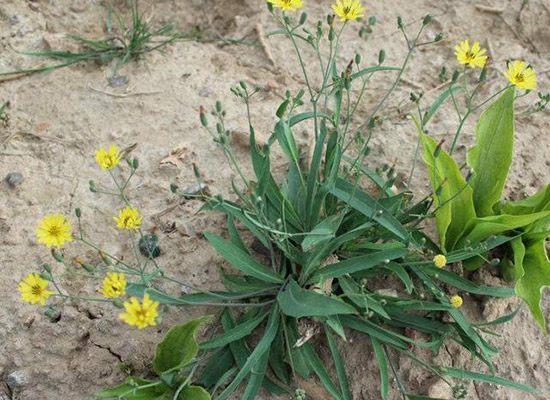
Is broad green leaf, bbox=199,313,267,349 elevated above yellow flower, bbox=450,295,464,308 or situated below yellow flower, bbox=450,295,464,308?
above

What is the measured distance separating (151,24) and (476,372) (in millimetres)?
2593

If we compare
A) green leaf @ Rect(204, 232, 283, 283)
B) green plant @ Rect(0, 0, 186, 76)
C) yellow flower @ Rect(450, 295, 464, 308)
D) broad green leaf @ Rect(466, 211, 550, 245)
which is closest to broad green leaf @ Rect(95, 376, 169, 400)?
green leaf @ Rect(204, 232, 283, 283)

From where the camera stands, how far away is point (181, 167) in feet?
9.35

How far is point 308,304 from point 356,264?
0.25m

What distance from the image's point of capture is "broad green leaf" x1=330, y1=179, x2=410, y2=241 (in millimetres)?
2209

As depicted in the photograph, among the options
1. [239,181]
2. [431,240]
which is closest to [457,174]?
[431,240]

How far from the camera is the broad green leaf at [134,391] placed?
6.63 feet

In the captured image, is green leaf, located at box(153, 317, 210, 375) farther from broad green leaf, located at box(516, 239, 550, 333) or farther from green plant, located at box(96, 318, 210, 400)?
broad green leaf, located at box(516, 239, 550, 333)

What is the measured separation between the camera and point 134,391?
6.60 feet

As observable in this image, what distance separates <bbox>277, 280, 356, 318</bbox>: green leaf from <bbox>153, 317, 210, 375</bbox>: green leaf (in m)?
0.29

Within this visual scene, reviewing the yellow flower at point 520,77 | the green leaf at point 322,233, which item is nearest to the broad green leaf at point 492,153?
the yellow flower at point 520,77

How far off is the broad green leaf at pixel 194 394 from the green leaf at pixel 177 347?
0.29 ft

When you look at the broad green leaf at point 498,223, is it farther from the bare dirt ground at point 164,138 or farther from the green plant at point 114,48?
the green plant at point 114,48

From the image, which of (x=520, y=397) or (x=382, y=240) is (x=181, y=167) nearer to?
(x=382, y=240)
